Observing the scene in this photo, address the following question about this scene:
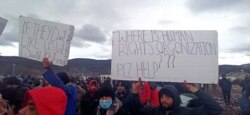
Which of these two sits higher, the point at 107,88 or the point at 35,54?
the point at 35,54

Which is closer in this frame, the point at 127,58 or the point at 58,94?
the point at 58,94

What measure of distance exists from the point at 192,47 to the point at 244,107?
111 inches

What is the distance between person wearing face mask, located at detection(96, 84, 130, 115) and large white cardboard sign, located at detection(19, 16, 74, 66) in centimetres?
246

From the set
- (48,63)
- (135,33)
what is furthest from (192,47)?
(48,63)

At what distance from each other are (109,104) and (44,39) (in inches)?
118

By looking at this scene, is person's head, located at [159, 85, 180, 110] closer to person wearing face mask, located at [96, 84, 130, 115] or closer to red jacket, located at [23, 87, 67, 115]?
person wearing face mask, located at [96, 84, 130, 115]

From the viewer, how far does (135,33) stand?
8766 mm

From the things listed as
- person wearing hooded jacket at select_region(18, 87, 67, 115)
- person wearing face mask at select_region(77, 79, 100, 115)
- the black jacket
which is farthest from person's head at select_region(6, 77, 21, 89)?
the black jacket

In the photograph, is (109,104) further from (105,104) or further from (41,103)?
(41,103)

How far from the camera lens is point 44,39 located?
712 cm

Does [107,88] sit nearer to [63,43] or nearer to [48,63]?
[48,63]

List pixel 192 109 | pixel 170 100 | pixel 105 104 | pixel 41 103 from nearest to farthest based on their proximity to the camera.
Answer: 1. pixel 41 103
2. pixel 170 100
3. pixel 192 109
4. pixel 105 104

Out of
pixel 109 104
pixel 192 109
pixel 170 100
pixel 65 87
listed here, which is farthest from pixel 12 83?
pixel 192 109

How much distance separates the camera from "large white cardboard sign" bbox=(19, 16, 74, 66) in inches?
270
